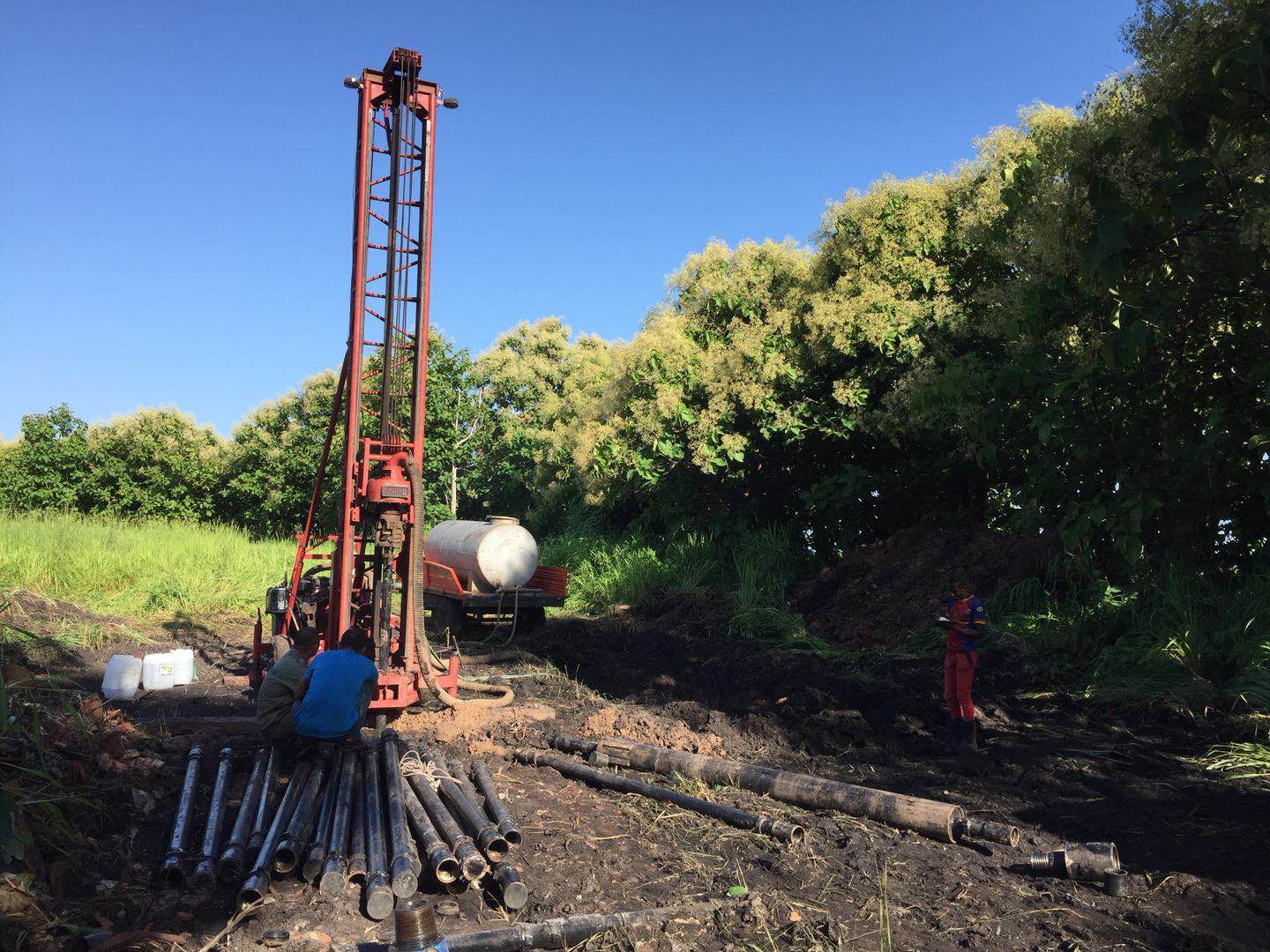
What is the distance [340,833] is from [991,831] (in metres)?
3.84

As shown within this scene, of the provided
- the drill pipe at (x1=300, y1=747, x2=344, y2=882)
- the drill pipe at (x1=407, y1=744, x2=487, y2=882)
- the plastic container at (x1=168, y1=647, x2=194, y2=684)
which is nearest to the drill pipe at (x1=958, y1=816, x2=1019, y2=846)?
the drill pipe at (x1=407, y1=744, x2=487, y2=882)

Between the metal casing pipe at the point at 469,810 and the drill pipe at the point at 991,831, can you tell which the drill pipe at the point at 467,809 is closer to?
the metal casing pipe at the point at 469,810

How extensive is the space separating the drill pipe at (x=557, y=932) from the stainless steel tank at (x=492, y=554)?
8.66m

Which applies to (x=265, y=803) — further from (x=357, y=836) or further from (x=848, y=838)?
(x=848, y=838)

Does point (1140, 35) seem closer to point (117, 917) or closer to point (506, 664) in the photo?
point (117, 917)

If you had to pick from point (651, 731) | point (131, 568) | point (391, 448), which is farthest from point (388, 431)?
point (131, 568)

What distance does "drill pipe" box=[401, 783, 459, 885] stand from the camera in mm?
4625

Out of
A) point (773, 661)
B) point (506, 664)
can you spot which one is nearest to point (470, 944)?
point (773, 661)

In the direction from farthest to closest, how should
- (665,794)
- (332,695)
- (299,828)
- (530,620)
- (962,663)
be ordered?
1. (530,620)
2. (962,663)
3. (332,695)
4. (665,794)
5. (299,828)

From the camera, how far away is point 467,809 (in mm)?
5387

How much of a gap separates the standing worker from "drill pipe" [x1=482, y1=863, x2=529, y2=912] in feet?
13.4

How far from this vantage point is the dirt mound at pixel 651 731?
7371 millimetres

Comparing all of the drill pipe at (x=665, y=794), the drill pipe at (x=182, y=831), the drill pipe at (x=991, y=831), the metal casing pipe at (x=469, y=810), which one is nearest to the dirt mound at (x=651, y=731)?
the drill pipe at (x=665, y=794)

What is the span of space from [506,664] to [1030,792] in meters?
6.91
